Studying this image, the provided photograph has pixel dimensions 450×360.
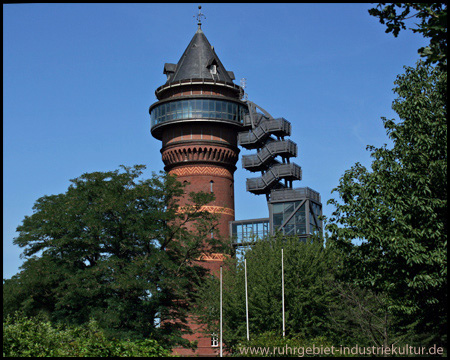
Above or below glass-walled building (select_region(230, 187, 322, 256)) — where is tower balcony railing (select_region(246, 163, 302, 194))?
above

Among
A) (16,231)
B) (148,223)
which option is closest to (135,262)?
(148,223)

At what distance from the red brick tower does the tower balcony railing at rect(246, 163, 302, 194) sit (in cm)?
230

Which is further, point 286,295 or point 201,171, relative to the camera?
point 201,171

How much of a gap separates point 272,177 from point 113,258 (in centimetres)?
2181

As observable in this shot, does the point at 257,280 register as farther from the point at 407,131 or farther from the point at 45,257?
the point at 407,131

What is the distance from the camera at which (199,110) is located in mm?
62469

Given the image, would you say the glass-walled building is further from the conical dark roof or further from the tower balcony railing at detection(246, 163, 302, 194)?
the conical dark roof

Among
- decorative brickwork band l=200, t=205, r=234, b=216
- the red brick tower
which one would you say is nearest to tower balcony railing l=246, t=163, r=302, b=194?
the red brick tower

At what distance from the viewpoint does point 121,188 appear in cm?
4856

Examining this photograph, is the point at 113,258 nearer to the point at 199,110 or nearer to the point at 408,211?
the point at 199,110

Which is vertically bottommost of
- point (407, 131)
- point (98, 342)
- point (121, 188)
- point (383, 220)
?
point (98, 342)

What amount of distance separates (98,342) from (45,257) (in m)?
29.2

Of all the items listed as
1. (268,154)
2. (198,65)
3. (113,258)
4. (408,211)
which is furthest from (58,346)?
(198,65)

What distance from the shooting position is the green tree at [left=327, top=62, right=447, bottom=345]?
23.5m
